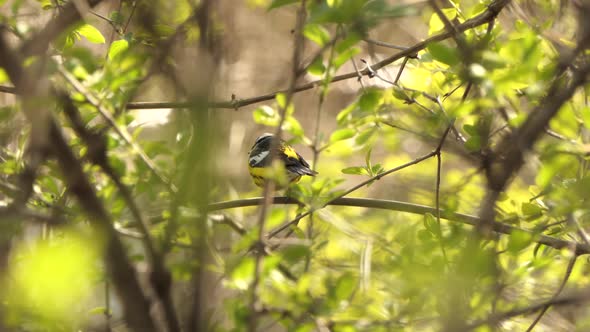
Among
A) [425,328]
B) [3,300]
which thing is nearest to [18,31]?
[3,300]

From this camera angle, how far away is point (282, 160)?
2992 mm

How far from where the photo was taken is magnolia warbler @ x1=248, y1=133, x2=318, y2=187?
3365 millimetres

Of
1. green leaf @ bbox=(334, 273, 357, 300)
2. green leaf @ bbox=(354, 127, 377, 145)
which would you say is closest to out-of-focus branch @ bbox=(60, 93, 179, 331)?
Result: green leaf @ bbox=(334, 273, 357, 300)

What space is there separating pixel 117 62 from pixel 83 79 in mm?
115

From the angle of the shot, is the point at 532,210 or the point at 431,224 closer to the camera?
the point at 431,224

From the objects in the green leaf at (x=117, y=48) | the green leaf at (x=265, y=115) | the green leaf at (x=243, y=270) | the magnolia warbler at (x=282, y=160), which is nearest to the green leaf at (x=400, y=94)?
the green leaf at (x=265, y=115)

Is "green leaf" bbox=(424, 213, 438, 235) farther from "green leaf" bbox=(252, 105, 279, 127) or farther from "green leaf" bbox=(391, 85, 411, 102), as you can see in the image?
"green leaf" bbox=(252, 105, 279, 127)

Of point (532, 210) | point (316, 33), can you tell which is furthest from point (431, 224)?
point (316, 33)

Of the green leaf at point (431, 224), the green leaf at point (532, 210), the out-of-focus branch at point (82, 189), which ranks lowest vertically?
the out-of-focus branch at point (82, 189)

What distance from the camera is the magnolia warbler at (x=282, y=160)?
337cm

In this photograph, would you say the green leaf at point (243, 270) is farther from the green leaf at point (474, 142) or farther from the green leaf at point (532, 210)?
the green leaf at point (532, 210)

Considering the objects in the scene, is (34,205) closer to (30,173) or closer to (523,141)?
(30,173)

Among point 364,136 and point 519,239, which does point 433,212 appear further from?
point 519,239

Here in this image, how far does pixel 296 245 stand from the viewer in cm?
143
